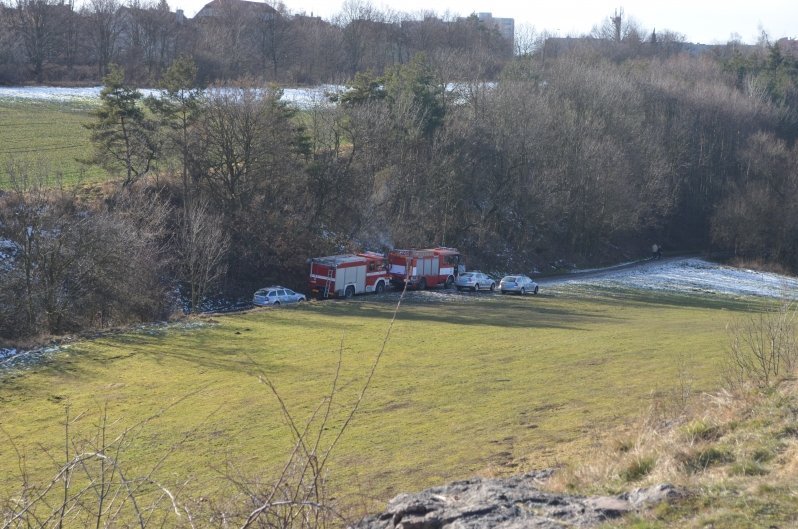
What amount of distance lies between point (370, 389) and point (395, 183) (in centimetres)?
3509

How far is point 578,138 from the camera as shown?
223 ft

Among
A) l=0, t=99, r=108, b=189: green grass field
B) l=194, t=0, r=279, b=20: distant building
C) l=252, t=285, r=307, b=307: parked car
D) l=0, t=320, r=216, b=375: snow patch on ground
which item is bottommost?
l=252, t=285, r=307, b=307: parked car

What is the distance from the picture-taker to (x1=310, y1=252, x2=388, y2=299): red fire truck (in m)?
46.1

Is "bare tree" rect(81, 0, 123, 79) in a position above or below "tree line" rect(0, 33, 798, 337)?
above

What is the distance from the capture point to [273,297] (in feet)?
143

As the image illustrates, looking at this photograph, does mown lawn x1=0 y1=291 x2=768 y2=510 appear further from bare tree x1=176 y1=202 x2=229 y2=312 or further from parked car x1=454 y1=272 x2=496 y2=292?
parked car x1=454 y1=272 x2=496 y2=292

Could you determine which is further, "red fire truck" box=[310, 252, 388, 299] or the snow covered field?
the snow covered field

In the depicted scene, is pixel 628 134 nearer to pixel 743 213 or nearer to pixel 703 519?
pixel 743 213

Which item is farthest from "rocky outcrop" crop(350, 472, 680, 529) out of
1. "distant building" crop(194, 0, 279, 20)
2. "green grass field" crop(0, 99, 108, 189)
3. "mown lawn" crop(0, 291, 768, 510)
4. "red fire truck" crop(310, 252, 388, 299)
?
"distant building" crop(194, 0, 279, 20)

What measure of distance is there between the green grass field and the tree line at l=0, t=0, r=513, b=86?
36.4 ft

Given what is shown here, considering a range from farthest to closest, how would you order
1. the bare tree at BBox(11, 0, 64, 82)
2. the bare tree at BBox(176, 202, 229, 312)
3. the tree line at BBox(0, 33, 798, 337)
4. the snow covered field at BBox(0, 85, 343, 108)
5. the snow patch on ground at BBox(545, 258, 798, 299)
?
the bare tree at BBox(11, 0, 64, 82), the snow covered field at BBox(0, 85, 343, 108), the snow patch on ground at BBox(545, 258, 798, 299), the bare tree at BBox(176, 202, 229, 312), the tree line at BBox(0, 33, 798, 337)

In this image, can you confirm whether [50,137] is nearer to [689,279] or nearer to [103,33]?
[103,33]

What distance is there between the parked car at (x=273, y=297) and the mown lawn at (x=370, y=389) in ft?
5.80

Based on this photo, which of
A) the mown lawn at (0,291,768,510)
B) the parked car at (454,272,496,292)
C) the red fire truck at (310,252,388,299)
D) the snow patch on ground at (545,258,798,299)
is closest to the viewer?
the mown lawn at (0,291,768,510)
